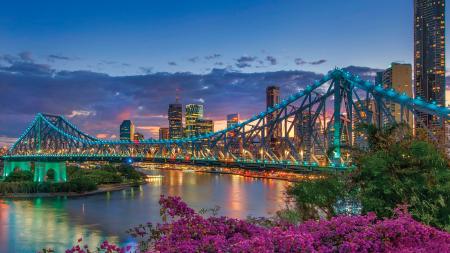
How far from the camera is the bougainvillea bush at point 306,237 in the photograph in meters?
6.63

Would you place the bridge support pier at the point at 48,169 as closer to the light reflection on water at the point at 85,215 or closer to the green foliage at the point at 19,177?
the green foliage at the point at 19,177

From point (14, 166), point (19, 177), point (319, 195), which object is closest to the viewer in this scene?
point (319, 195)

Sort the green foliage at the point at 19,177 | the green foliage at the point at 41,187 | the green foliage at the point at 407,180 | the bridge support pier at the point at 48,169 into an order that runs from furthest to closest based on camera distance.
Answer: the green foliage at the point at 19,177
the bridge support pier at the point at 48,169
the green foliage at the point at 41,187
the green foliage at the point at 407,180

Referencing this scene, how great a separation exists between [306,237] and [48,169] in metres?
85.3

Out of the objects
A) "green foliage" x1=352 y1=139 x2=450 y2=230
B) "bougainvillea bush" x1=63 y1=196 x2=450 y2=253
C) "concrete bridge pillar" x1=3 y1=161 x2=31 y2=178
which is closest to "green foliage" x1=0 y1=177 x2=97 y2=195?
"concrete bridge pillar" x1=3 y1=161 x2=31 y2=178

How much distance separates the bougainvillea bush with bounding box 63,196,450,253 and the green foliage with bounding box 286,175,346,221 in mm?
11307

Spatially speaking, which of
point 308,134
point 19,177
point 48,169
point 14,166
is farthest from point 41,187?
point 308,134

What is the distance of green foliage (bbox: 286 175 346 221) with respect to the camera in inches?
789

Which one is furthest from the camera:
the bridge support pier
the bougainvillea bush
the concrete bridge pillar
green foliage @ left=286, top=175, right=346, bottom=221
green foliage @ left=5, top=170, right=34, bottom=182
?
the concrete bridge pillar

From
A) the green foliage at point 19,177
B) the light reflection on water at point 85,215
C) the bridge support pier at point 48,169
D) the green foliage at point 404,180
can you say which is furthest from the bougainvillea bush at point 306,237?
the green foliage at point 19,177

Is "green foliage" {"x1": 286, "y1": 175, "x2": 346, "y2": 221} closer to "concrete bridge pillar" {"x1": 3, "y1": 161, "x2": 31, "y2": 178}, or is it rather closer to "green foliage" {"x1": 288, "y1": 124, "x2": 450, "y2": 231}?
"green foliage" {"x1": 288, "y1": 124, "x2": 450, "y2": 231}

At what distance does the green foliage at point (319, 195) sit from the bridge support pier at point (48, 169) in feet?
218

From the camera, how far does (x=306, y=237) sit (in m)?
6.70

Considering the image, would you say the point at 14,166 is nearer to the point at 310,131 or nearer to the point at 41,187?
the point at 41,187
